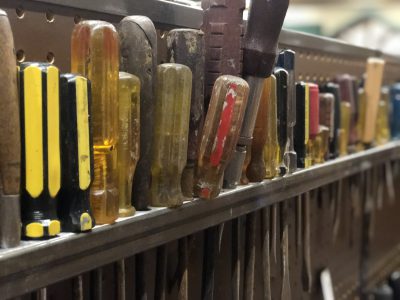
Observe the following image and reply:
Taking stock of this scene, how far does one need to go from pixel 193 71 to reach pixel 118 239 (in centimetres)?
19

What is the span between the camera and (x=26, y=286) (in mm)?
431

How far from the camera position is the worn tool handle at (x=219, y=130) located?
59cm

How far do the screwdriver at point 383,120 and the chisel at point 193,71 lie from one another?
876mm

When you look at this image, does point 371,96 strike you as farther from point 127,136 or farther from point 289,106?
point 127,136

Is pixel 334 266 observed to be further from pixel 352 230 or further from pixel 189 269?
pixel 189 269

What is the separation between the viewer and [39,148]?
44 centimetres

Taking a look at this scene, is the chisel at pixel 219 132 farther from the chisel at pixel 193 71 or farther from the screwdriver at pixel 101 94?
the screwdriver at pixel 101 94

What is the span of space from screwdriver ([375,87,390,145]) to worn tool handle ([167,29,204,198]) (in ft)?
2.88

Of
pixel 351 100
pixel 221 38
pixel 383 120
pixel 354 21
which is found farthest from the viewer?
pixel 354 21

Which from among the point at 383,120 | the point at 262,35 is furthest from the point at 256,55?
the point at 383,120

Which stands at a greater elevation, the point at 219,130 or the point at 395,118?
the point at 219,130

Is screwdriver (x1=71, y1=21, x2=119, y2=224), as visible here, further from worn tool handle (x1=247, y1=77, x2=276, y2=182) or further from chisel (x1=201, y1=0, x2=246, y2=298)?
worn tool handle (x1=247, y1=77, x2=276, y2=182)

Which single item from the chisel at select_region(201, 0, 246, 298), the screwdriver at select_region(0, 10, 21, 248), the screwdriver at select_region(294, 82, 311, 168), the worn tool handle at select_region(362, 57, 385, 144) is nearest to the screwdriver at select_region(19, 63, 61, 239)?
the screwdriver at select_region(0, 10, 21, 248)

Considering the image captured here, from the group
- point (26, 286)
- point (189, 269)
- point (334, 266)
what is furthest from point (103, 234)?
point (334, 266)
